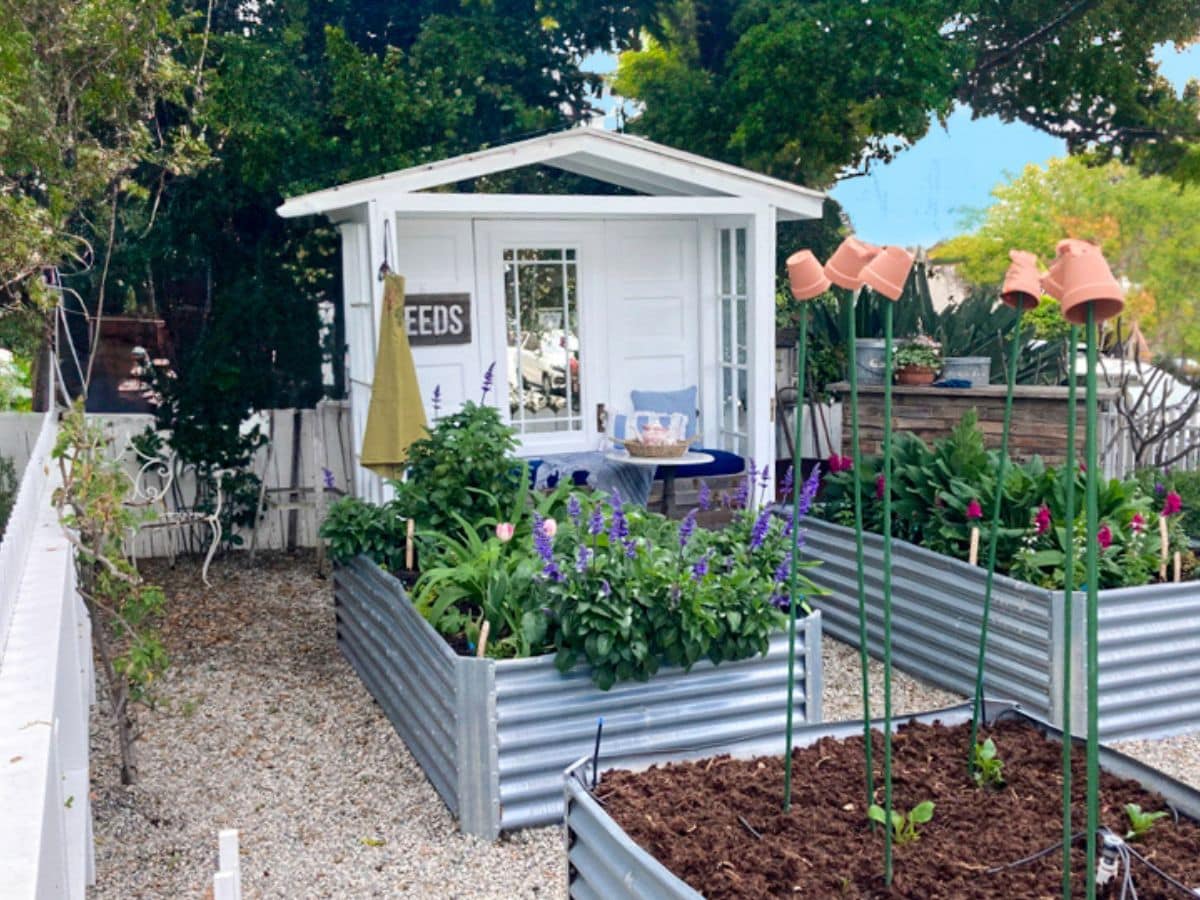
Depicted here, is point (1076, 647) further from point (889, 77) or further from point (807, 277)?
point (889, 77)

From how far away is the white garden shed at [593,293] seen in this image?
292 inches

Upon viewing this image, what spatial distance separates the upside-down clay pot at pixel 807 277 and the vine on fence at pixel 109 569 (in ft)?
8.52

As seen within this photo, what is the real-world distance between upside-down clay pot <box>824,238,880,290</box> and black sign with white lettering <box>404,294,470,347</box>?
550 cm

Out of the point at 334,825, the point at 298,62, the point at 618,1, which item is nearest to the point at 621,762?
the point at 334,825

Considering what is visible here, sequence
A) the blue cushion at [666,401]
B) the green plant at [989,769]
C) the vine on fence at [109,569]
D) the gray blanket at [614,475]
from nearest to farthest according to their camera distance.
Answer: the green plant at [989,769] → the vine on fence at [109,569] → the gray blanket at [614,475] → the blue cushion at [666,401]

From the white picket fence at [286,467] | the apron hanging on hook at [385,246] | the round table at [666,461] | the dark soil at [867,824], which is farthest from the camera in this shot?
the white picket fence at [286,467]

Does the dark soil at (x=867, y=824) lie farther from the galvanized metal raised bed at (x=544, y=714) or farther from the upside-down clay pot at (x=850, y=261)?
the upside-down clay pot at (x=850, y=261)

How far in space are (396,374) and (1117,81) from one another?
24.6 feet

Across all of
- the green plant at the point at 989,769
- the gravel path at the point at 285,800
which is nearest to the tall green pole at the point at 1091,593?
the green plant at the point at 989,769

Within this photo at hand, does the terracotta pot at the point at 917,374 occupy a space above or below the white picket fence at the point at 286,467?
above

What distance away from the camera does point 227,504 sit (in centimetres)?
862

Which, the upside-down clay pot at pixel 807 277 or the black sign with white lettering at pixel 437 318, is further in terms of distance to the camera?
the black sign with white lettering at pixel 437 318

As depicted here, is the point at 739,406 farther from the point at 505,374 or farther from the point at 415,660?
the point at 415,660

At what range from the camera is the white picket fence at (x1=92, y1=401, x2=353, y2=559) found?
8.93 metres
